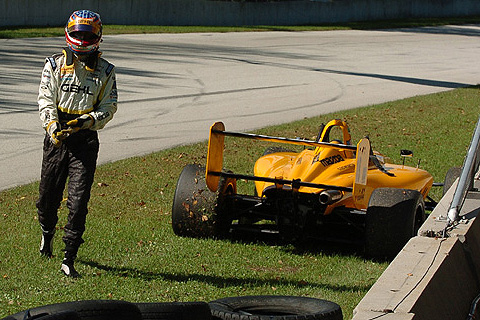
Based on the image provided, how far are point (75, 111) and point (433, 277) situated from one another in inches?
121

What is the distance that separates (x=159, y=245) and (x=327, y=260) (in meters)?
1.51

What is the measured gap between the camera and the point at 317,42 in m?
34.9

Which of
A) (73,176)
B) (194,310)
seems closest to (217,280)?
(73,176)

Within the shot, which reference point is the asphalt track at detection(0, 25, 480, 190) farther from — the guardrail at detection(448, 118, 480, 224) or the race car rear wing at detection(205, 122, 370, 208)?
the guardrail at detection(448, 118, 480, 224)

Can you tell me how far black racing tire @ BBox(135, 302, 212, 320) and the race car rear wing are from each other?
3.28 meters

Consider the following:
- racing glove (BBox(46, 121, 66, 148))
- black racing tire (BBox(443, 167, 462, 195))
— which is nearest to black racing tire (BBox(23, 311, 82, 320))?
racing glove (BBox(46, 121, 66, 148))

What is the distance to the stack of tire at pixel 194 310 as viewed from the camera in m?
3.71

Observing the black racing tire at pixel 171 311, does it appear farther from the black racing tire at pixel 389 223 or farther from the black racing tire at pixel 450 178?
the black racing tire at pixel 450 178

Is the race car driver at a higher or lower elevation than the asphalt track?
higher

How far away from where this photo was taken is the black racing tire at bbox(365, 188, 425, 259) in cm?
735

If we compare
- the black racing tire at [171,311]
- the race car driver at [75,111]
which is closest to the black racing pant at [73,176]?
the race car driver at [75,111]

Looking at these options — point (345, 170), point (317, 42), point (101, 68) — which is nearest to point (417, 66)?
point (317, 42)

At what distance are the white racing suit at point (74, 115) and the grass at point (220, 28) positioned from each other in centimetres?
2192

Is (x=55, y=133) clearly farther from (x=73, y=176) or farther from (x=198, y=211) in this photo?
(x=198, y=211)
